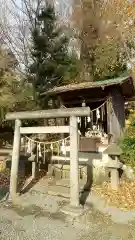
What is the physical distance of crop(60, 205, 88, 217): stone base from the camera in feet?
19.4

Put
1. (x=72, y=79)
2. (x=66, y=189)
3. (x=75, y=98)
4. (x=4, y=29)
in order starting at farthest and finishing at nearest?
(x=4, y=29), (x=72, y=79), (x=75, y=98), (x=66, y=189)

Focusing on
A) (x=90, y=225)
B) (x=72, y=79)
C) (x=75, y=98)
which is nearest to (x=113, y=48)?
(x=72, y=79)

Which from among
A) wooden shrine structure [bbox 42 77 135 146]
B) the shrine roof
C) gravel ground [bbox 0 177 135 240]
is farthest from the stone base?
the shrine roof

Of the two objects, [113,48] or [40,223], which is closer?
[40,223]

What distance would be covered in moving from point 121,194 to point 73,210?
2.04 metres

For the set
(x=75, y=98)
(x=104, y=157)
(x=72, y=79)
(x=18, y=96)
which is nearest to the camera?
(x=104, y=157)

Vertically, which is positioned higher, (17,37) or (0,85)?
(17,37)

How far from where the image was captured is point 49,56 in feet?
49.8

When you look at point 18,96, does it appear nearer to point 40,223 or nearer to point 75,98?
point 75,98

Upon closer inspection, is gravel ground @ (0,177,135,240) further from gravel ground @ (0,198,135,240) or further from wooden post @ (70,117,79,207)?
wooden post @ (70,117,79,207)

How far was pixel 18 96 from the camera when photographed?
1314 centimetres

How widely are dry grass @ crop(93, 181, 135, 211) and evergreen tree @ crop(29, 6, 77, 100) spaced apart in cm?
777

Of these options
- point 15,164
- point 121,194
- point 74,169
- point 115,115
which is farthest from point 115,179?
point 115,115

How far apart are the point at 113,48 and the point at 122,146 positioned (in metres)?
9.07
